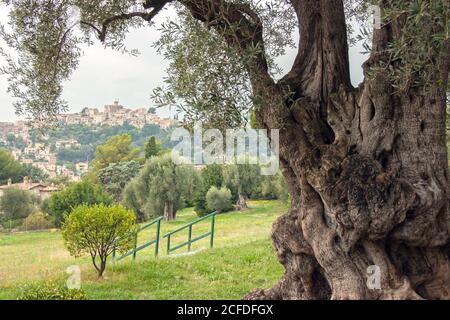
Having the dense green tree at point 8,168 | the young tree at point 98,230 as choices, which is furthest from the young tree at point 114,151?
the young tree at point 98,230

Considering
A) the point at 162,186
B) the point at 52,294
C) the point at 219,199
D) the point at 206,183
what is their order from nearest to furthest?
the point at 52,294 < the point at 162,186 < the point at 219,199 < the point at 206,183

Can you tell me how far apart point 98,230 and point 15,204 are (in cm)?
2688

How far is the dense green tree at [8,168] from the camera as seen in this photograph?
36.9 metres

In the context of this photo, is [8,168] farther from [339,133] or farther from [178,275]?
[339,133]

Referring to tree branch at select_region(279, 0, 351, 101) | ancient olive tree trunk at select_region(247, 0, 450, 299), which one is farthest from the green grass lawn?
tree branch at select_region(279, 0, 351, 101)

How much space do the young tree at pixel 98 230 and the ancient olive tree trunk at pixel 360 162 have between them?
16.2 ft

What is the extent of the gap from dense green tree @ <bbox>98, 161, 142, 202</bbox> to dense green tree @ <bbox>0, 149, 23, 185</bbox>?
7.28 metres

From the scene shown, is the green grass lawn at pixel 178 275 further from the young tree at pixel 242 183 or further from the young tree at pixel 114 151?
the young tree at pixel 114 151

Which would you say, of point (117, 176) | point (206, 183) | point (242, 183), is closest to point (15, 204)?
point (117, 176)

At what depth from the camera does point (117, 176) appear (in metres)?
35.0

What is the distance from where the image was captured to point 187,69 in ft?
17.3

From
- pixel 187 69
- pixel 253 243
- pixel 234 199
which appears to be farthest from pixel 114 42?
pixel 234 199
